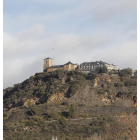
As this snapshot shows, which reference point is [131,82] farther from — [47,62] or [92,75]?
[47,62]

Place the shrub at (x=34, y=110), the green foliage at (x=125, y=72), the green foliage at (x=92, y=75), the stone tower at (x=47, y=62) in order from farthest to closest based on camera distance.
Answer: the stone tower at (x=47, y=62)
the green foliage at (x=125, y=72)
the green foliage at (x=92, y=75)
the shrub at (x=34, y=110)

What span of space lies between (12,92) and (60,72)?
1283 cm

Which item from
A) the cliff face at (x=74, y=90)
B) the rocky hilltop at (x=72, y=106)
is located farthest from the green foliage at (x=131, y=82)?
the cliff face at (x=74, y=90)

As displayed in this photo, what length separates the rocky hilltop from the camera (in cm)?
3662

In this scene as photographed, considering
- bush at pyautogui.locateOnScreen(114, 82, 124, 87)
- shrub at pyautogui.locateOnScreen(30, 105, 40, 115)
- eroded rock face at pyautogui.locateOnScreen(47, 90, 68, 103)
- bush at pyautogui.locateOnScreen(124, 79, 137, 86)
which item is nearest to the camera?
shrub at pyautogui.locateOnScreen(30, 105, 40, 115)

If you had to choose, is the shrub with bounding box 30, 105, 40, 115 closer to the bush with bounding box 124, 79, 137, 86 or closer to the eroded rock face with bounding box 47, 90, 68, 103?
the eroded rock face with bounding box 47, 90, 68, 103

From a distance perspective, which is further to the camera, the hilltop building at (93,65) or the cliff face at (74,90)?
the hilltop building at (93,65)

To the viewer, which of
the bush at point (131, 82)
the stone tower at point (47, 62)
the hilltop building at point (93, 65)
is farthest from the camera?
the hilltop building at point (93, 65)

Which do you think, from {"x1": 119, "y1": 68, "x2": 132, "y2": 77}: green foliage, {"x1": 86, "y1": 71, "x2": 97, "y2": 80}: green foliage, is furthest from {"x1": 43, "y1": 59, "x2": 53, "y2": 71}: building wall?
{"x1": 119, "y1": 68, "x2": 132, "y2": 77}: green foliage

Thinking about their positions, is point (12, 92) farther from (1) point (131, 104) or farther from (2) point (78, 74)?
(1) point (131, 104)

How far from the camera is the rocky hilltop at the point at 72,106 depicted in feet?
120

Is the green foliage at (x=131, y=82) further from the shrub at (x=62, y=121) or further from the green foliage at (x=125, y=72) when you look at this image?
the shrub at (x=62, y=121)

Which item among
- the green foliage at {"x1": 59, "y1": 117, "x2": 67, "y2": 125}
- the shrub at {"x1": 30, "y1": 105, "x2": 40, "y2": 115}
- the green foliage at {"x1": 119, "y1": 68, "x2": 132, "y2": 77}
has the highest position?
the green foliage at {"x1": 119, "y1": 68, "x2": 132, "y2": 77}

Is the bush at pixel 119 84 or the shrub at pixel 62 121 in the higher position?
the bush at pixel 119 84
